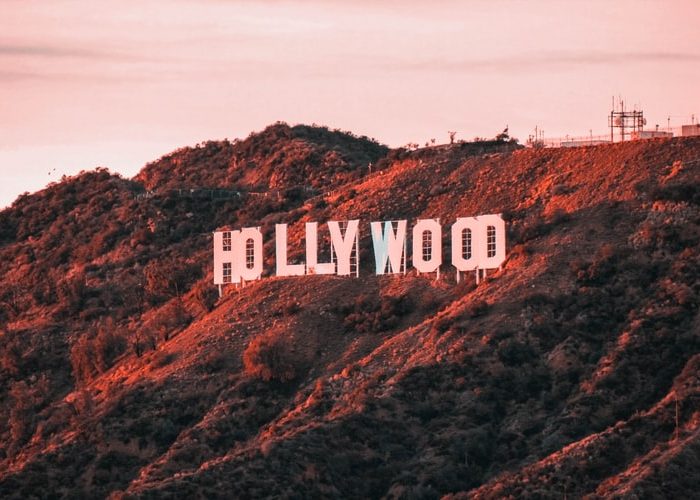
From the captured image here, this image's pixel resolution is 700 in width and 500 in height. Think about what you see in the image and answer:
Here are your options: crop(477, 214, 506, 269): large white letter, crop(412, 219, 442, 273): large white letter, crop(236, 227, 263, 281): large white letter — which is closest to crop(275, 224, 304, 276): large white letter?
crop(236, 227, 263, 281): large white letter

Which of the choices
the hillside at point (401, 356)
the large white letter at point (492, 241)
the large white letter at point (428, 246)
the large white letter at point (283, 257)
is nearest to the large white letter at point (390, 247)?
the hillside at point (401, 356)

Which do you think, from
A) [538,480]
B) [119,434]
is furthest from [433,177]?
[538,480]

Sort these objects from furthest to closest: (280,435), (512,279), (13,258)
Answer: (13,258), (512,279), (280,435)

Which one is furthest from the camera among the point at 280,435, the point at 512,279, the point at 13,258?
the point at 13,258

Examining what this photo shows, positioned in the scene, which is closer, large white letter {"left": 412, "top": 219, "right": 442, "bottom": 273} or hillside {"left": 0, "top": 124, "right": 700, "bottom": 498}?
hillside {"left": 0, "top": 124, "right": 700, "bottom": 498}

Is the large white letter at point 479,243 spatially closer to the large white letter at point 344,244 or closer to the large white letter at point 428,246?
the large white letter at point 428,246

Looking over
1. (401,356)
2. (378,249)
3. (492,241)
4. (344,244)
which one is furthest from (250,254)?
(401,356)

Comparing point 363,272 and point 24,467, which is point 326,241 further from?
point 24,467

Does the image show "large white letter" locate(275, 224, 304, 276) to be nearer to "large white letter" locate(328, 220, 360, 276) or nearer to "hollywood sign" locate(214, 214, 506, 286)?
"hollywood sign" locate(214, 214, 506, 286)
